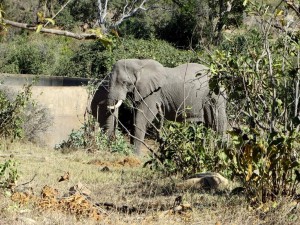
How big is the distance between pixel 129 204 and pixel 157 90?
8.28 meters

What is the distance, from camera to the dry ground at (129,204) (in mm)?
6570

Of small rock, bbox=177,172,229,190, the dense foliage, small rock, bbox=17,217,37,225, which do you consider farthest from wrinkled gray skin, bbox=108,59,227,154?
small rock, bbox=17,217,37,225

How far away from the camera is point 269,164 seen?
698cm

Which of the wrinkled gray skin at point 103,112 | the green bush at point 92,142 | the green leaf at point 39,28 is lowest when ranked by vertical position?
the green bush at point 92,142

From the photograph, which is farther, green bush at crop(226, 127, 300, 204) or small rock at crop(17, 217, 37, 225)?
green bush at crop(226, 127, 300, 204)

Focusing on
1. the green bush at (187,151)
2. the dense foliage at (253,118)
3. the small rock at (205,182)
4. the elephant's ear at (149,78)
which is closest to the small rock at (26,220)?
the dense foliage at (253,118)

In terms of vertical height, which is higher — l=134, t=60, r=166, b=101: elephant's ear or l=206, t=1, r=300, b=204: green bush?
l=206, t=1, r=300, b=204: green bush

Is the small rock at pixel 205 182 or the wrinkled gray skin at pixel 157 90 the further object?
the wrinkled gray skin at pixel 157 90

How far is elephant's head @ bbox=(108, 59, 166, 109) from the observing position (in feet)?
49.1

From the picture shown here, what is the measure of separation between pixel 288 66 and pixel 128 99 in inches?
296

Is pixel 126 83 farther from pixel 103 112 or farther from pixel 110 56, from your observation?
pixel 110 56

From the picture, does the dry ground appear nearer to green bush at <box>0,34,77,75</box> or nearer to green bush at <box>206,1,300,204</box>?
green bush at <box>206,1,300,204</box>

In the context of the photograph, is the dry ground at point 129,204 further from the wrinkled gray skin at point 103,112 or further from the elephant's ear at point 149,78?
the elephant's ear at point 149,78

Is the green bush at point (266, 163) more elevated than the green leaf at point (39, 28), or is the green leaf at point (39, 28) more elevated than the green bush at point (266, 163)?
the green leaf at point (39, 28)
